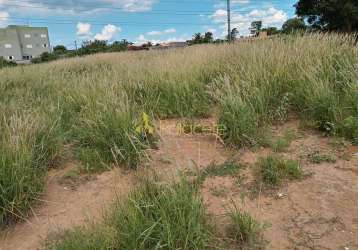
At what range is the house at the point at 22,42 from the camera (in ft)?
217

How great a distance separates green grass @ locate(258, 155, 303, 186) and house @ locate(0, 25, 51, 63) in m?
70.0

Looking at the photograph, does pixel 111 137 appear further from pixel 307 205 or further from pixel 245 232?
pixel 307 205

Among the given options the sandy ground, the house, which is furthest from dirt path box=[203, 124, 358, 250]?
the house

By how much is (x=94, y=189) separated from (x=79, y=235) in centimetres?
90

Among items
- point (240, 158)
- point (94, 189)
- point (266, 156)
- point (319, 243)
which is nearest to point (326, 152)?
point (266, 156)

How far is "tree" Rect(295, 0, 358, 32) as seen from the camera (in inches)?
719

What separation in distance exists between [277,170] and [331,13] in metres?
20.2

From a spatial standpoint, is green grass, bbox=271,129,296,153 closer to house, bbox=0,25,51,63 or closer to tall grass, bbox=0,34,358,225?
tall grass, bbox=0,34,358,225

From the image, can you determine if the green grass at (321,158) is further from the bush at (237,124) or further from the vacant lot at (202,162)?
the bush at (237,124)

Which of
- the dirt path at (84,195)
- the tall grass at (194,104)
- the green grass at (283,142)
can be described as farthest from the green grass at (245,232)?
the green grass at (283,142)

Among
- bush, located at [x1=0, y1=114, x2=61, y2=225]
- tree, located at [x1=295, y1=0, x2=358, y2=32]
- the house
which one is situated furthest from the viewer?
the house

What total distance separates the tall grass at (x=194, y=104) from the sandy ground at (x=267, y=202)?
0.66ft

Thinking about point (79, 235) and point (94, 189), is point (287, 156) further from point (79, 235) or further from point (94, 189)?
point (79, 235)

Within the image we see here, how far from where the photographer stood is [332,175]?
8.87 ft
